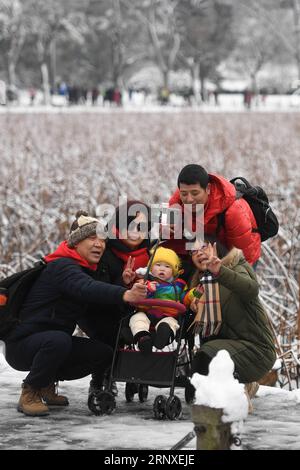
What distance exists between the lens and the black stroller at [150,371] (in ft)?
18.1

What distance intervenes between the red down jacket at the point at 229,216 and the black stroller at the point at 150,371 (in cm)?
55

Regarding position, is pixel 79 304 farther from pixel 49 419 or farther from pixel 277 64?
pixel 277 64

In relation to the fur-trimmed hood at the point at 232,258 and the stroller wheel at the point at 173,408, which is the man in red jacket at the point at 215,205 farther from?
the stroller wheel at the point at 173,408

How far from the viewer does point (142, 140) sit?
19516mm

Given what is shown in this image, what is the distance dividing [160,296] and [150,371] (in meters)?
0.39

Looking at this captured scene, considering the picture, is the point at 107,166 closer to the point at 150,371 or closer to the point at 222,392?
the point at 150,371

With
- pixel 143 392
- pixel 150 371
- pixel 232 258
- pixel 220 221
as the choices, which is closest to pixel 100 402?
pixel 150 371

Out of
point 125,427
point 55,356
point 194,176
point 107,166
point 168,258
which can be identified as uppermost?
point 107,166

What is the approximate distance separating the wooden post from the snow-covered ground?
624 millimetres

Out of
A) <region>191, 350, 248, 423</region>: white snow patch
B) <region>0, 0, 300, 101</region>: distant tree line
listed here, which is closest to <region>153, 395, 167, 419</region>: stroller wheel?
<region>191, 350, 248, 423</region>: white snow patch

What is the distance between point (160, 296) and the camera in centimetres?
561

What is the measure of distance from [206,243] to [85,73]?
7323cm

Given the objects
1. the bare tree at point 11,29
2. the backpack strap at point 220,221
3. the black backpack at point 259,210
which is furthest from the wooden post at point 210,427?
the bare tree at point 11,29
